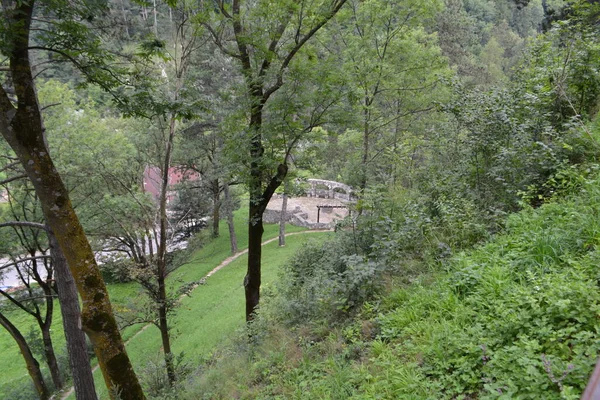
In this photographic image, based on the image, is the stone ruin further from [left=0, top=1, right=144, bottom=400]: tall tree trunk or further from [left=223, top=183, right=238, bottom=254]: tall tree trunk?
[left=0, top=1, right=144, bottom=400]: tall tree trunk

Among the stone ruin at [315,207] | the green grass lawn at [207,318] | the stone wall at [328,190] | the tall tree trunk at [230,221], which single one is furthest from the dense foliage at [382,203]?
the stone wall at [328,190]

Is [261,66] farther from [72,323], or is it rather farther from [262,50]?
[72,323]

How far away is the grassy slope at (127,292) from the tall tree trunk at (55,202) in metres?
3.17

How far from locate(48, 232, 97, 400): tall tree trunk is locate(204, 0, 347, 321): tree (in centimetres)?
349

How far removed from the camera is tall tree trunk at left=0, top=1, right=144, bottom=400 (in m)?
3.98

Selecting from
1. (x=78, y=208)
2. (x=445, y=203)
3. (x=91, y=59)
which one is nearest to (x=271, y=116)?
(x=91, y=59)

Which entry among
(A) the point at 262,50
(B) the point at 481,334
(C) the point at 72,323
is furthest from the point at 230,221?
(B) the point at 481,334

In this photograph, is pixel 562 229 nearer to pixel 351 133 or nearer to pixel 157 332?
pixel 351 133

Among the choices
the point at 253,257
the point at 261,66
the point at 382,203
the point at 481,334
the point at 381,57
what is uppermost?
the point at 381,57

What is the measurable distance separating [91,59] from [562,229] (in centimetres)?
618

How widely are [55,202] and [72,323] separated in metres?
2.04

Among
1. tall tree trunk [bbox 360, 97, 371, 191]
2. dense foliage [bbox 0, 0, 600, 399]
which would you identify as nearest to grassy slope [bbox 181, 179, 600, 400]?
dense foliage [bbox 0, 0, 600, 399]

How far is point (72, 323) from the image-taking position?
17.0ft

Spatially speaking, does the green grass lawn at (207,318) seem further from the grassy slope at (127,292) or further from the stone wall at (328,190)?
the stone wall at (328,190)
